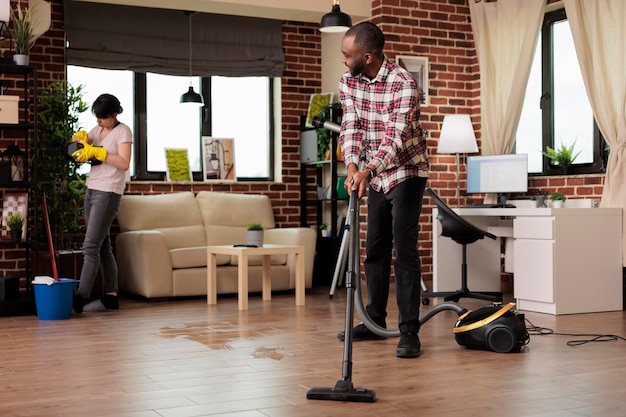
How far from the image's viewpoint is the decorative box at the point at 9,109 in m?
6.04

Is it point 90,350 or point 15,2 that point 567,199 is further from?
point 15,2

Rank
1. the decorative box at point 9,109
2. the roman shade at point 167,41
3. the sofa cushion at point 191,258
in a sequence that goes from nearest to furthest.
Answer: the decorative box at point 9,109
the sofa cushion at point 191,258
the roman shade at point 167,41

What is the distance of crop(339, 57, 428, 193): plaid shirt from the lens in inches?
155

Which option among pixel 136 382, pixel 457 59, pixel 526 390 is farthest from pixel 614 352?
pixel 457 59

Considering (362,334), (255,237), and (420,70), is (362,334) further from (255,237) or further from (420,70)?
(420,70)

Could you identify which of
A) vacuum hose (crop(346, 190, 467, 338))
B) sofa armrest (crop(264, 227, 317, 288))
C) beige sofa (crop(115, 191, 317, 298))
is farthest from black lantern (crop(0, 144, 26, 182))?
vacuum hose (crop(346, 190, 467, 338))

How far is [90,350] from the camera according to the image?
4.34 metres

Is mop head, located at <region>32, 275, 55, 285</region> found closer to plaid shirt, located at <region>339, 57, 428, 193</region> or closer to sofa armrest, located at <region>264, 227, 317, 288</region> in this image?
sofa armrest, located at <region>264, 227, 317, 288</region>

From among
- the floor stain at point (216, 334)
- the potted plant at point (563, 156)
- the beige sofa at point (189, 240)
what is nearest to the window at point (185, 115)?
the beige sofa at point (189, 240)

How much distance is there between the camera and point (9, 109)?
239 inches

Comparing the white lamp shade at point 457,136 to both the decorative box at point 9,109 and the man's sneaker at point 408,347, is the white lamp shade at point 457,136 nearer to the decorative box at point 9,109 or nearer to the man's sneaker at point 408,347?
the man's sneaker at point 408,347

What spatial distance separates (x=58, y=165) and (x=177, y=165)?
1.39 meters

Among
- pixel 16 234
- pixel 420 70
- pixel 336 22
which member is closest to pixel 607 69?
pixel 420 70

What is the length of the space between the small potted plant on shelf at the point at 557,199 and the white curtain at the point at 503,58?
1017 millimetres
